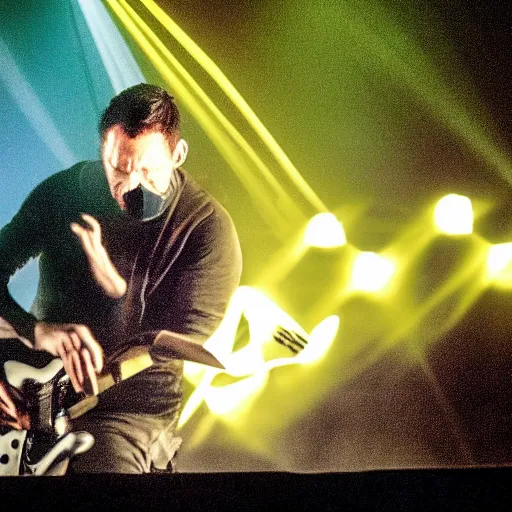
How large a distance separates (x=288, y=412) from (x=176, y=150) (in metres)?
1.11

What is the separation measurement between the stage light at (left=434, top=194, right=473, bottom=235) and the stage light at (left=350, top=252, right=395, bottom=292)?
0.86 ft

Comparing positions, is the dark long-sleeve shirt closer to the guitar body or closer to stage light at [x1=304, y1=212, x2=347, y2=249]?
the guitar body

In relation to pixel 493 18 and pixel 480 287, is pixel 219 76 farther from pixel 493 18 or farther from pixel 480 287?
pixel 480 287

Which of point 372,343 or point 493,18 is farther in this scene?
point 493,18

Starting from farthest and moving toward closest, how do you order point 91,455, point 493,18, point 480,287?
point 493,18
point 480,287
point 91,455

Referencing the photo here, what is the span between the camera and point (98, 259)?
2424 millimetres

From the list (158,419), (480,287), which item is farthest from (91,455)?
(480,287)

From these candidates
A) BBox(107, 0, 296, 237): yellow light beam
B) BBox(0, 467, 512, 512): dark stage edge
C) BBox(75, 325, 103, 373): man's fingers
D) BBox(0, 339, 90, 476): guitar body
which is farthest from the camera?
BBox(107, 0, 296, 237): yellow light beam

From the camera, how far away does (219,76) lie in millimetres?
2512

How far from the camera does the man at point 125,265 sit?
230 centimetres

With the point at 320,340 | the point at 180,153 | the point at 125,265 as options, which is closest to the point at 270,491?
the point at 320,340

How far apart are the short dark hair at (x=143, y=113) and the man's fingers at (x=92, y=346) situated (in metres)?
0.77

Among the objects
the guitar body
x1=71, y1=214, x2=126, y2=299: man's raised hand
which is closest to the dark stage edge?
the guitar body

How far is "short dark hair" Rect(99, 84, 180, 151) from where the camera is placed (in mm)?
2469
